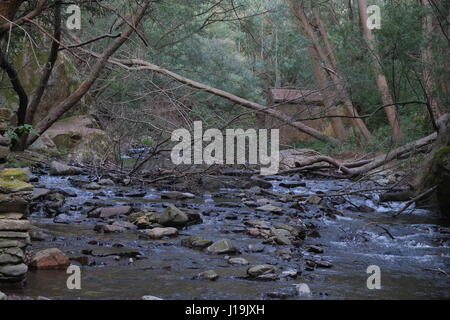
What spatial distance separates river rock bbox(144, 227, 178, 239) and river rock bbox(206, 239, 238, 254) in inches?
29.4

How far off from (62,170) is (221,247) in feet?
19.1

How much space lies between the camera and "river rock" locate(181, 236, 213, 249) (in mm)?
6152

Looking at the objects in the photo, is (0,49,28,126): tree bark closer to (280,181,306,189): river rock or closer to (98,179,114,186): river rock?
(98,179,114,186): river rock

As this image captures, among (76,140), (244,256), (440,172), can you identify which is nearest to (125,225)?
(244,256)

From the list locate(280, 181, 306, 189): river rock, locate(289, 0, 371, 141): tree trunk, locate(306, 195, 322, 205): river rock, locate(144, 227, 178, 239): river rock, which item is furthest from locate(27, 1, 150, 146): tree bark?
locate(289, 0, 371, 141): tree trunk

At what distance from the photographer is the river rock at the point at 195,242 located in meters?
6.15

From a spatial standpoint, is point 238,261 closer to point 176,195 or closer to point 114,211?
point 114,211

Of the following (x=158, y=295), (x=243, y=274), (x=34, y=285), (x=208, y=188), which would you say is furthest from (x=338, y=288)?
(x=208, y=188)

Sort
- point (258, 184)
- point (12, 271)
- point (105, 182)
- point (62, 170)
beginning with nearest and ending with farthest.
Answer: point (12, 271)
point (105, 182)
point (62, 170)
point (258, 184)

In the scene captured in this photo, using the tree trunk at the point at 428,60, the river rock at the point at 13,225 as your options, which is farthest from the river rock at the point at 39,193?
the tree trunk at the point at 428,60

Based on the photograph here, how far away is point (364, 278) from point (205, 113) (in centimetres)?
595

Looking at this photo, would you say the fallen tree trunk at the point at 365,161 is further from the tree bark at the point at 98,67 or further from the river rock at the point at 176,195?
the tree bark at the point at 98,67

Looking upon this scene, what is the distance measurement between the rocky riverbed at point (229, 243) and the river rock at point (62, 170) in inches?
18.1

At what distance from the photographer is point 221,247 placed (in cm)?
601
